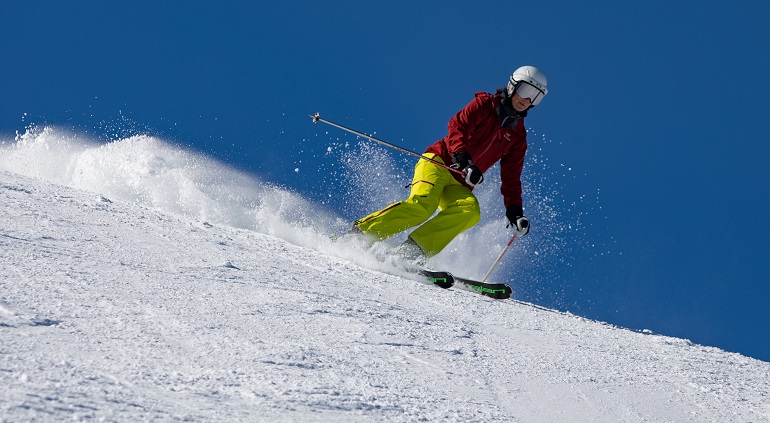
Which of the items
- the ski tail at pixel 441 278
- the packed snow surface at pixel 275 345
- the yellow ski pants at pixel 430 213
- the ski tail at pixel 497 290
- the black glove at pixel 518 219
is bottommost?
the packed snow surface at pixel 275 345

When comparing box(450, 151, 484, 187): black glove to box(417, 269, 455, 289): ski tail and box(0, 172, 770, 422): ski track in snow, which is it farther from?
box(0, 172, 770, 422): ski track in snow

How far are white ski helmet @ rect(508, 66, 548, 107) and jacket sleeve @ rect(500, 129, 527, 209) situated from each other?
44 centimetres

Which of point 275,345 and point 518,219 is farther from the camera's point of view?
point 518,219

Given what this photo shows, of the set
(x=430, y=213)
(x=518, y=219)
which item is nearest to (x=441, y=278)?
(x=430, y=213)

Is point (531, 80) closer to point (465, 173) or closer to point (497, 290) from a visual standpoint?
point (465, 173)

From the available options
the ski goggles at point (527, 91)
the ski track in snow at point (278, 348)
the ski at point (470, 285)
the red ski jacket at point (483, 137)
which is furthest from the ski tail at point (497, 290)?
the ski goggles at point (527, 91)

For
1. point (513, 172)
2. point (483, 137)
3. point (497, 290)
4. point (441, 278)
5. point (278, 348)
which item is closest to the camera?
point (278, 348)

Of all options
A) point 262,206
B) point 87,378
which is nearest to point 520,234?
point 262,206

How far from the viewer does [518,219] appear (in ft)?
22.5

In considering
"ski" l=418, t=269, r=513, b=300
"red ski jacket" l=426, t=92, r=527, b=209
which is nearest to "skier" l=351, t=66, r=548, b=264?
"red ski jacket" l=426, t=92, r=527, b=209

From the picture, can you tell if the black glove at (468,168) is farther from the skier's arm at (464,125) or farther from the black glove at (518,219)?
the black glove at (518,219)

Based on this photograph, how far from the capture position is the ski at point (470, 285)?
18.9 feet

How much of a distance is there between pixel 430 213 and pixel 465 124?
35.3 inches

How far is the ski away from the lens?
5773mm
